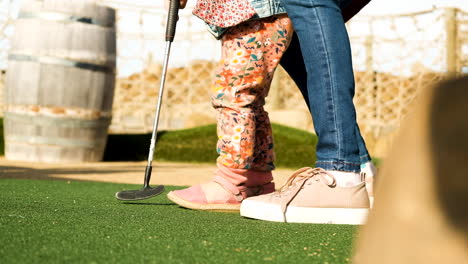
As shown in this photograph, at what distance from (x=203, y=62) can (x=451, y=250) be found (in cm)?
773

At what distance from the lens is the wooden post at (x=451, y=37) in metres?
7.61

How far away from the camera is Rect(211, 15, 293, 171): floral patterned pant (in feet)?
5.88

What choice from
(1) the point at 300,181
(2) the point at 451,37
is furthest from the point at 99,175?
(2) the point at 451,37

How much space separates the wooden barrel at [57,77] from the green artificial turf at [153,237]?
306 cm

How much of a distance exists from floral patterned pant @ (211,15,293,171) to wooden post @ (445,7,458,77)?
6.39m

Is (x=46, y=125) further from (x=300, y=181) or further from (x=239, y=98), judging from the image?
(x=300, y=181)

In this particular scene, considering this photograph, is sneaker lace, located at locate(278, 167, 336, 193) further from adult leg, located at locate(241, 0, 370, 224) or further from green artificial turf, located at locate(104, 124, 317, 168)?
green artificial turf, located at locate(104, 124, 317, 168)

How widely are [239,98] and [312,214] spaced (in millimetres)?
440

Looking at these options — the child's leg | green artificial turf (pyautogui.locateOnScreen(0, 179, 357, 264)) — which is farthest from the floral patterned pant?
green artificial turf (pyautogui.locateOnScreen(0, 179, 357, 264))

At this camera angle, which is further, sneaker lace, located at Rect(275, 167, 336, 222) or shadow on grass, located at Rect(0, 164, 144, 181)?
shadow on grass, located at Rect(0, 164, 144, 181)

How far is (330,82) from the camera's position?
157 centimetres

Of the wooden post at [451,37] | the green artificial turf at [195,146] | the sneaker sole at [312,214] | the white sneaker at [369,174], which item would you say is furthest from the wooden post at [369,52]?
the sneaker sole at [312,214]

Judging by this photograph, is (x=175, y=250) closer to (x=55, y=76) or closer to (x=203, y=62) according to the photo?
(x=55, y=76)

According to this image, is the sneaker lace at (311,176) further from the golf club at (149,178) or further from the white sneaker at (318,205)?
the golf club at (149,178)
